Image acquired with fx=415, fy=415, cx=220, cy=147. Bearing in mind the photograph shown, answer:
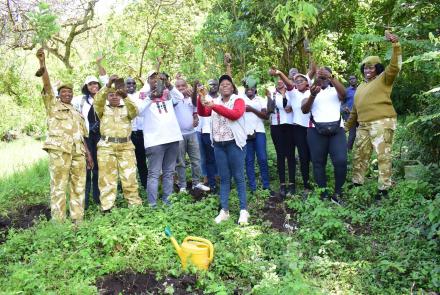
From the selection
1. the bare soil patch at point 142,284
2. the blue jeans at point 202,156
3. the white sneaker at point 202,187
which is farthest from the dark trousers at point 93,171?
the bare soil patch at point 142,284

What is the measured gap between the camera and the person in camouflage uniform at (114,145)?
5.79 m

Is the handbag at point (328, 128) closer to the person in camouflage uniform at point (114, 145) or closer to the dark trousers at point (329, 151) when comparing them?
the dark trousers at point (329, 151)

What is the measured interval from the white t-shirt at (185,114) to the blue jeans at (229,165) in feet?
4.74

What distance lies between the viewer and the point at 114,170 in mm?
5887

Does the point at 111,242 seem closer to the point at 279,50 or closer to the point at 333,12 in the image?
the point at 279,50

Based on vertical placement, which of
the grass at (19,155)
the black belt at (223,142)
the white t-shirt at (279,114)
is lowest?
the grass at (19,155)

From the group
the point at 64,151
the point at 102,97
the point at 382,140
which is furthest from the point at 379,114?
the point at 64,151

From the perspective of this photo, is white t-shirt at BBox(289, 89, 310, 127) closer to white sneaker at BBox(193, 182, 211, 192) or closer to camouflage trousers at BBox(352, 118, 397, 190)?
camouflage trousers at BBox(352, 118, 397, 190)

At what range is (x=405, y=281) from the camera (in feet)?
12.8

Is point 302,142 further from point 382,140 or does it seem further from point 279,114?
point 382,140

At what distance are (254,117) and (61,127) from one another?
2937 mm

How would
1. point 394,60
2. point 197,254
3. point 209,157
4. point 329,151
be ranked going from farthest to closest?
point 209,157 → point 329,151 → point 394,60 → point 197,254

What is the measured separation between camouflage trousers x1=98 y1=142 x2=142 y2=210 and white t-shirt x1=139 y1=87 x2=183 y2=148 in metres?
0.33

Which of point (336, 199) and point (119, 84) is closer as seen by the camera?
point (119, 84)
